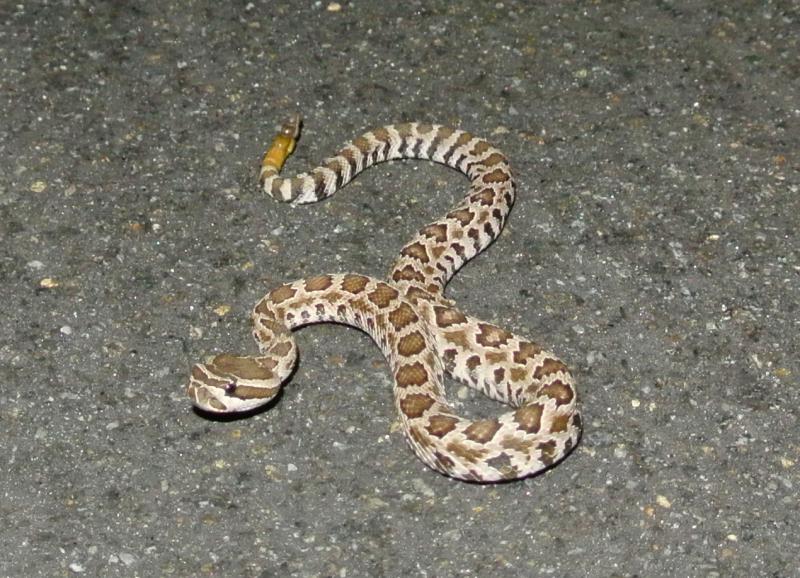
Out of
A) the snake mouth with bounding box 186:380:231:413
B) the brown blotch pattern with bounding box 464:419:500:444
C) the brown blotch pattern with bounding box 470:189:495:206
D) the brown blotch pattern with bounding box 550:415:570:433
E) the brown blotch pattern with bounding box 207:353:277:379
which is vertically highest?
the brown blotch pattern with bounding box 550:415:570:433

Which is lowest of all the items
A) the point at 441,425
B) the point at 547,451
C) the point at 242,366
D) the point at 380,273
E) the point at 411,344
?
the point at 380,273

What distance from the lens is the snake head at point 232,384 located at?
25.0 feet

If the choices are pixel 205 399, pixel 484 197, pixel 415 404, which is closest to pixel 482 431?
pixel 415 404

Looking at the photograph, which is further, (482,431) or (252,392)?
(252,392)

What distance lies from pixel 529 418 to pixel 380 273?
1956 millimetres

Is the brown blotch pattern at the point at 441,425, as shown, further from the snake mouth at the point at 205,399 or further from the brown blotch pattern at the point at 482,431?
the snake mouth at the point at 205,399

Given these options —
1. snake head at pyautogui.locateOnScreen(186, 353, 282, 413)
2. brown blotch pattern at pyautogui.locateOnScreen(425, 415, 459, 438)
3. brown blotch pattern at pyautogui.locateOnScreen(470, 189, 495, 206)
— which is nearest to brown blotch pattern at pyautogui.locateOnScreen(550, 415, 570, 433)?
brown blotch pattern at pyautogui.locateOnScreen(425, 415, 459, 438)

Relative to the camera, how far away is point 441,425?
7.50 m

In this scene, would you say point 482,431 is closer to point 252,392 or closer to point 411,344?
point 411,344

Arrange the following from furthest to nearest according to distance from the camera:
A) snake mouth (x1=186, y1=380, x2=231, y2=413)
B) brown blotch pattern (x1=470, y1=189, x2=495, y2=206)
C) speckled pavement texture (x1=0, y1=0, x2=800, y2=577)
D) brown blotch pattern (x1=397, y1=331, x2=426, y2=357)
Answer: brown blotch pattern (x1=470, y1=189, x2=495, y2=206) → brown blotch pattern (x1=397, y1=331, x2=426, y2=357) → snake mouth (x1=186, y1=380, x2=231, y2=413) → speckled pavement texture (x1=0, y1=0, x2=800, y2=577)

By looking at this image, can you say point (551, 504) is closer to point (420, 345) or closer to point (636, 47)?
point (420, 345)

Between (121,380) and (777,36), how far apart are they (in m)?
6.34

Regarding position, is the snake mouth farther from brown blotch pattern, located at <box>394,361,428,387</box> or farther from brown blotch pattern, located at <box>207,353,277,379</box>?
brown blotch pattern, located at <box>394,361,428,387</box>

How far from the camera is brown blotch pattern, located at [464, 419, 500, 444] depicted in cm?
739
